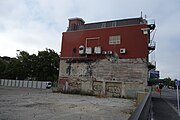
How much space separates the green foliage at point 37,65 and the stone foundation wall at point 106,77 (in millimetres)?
17843

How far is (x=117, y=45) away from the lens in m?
30.3

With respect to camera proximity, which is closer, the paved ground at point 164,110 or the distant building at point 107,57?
the paved ground at point 164,110

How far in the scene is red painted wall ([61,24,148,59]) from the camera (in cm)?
2847

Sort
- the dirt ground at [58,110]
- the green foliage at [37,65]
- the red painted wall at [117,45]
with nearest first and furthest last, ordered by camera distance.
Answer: the dirt ground at [58,110], the red painted wall at [117,45], the green foliage at [37,65]

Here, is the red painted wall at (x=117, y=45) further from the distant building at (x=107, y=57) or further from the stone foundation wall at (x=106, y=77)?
the stone foundation wall at (x=106, y=77)

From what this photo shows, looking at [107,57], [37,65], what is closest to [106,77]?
[107,57]

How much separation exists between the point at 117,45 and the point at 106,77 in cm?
535

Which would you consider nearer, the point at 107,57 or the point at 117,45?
the point at 117,45

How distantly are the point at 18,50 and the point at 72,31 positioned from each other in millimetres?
28241

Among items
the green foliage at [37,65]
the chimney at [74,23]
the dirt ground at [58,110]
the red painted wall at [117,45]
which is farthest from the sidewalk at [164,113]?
the green foliage at [37,65]

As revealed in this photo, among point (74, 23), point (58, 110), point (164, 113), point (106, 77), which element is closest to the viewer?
point (164, 113)

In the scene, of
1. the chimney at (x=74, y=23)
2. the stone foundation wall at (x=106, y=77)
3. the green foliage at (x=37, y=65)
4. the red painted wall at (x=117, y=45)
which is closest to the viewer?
the stone foundation wall at (x=106, y=77)

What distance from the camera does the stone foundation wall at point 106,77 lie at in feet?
90.8

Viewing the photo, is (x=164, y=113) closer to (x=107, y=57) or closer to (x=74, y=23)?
(x=107, y=57)
